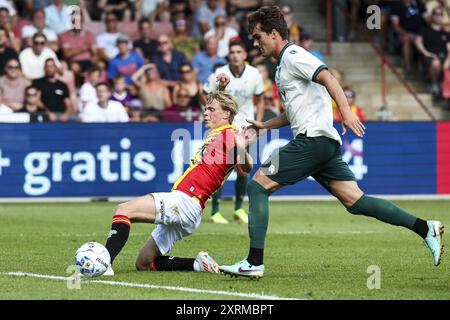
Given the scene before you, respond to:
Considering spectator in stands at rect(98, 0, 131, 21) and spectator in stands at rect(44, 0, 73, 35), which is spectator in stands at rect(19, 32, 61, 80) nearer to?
spectator in stands at rect(44, 0, 73, 35)

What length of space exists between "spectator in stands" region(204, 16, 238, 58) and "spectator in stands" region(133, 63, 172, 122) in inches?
66.3

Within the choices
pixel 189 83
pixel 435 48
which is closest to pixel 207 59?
pixel 189 83

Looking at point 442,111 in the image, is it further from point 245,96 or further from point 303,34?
point 245,96

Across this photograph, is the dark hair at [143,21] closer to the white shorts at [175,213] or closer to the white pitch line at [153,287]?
the white shorts at [175,213]

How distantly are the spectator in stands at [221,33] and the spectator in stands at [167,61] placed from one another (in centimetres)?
81

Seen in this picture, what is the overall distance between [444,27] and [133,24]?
7.07m

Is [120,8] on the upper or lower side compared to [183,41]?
upper

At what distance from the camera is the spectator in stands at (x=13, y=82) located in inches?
851

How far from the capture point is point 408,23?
27.0 meters

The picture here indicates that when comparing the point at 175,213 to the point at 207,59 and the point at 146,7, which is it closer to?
the point at 207,59

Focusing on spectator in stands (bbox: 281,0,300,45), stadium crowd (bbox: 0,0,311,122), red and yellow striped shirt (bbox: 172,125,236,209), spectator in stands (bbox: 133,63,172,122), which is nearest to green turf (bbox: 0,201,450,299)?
red and yellow striped shirt (bbox: 172,125,236,209)

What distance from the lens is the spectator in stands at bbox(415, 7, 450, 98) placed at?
85.5ft

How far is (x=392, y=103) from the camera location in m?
26.2

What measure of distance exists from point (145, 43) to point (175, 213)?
1401 centimetres
